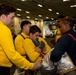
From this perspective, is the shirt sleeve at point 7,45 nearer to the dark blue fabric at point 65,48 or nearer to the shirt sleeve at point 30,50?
the dark blue fabric at point 65,48

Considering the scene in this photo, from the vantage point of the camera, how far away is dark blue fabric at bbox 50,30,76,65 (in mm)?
2705

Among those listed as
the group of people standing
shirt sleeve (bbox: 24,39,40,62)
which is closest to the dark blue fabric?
the group of people standing

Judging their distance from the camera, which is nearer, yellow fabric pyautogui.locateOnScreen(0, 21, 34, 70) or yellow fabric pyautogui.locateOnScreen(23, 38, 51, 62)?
yellow fabric pyautogui.locateOnScreen(0, 21, 34, 70)

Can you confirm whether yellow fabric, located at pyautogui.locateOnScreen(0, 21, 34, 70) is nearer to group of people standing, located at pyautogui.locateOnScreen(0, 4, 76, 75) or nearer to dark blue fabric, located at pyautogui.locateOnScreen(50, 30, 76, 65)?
group of people standing, located at pyautogui.locateOnScreen(0, 4, 76, 75)

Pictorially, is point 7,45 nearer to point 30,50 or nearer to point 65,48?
point 65,48

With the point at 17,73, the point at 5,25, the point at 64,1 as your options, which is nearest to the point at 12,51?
the point at 5,25

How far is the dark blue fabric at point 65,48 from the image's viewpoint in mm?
2705

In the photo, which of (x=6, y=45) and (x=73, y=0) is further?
(x=73, y=0)

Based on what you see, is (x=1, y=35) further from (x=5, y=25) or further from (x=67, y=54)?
(x=67, y=54)

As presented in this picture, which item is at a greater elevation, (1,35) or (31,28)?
(1,35)

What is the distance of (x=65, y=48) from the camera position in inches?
110

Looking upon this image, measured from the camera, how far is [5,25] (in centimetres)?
282

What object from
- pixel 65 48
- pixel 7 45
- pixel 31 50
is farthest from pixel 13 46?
pixel 31 50

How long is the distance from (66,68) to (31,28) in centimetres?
147
